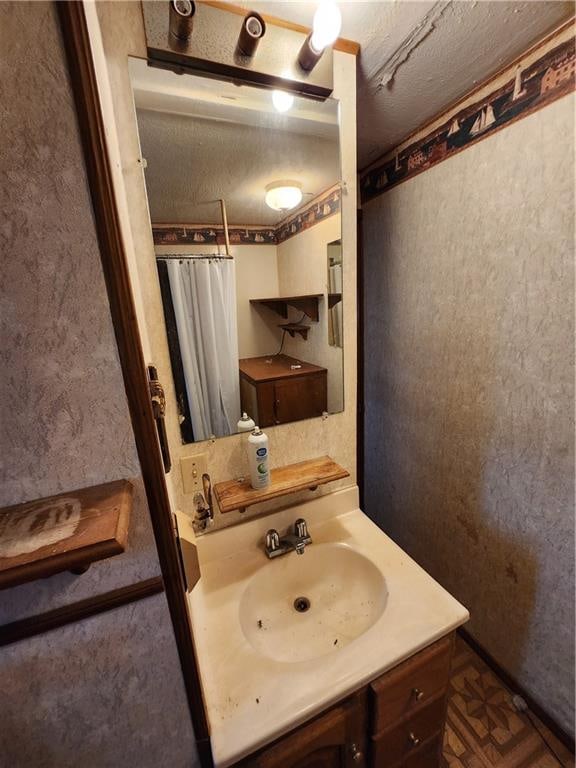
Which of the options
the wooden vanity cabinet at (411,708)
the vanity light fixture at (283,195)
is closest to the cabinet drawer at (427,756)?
the wooden vanity cabinet at (411,708)

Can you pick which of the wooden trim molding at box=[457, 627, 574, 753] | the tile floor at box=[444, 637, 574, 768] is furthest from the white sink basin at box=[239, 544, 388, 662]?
the wooden trim molding at box=[457, 627, 574, 753]

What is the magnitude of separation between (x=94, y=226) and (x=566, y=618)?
5.22 ft

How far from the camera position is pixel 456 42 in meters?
0.80

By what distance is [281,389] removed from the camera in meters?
0.96

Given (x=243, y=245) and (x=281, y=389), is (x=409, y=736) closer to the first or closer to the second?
(x=281, y=389)

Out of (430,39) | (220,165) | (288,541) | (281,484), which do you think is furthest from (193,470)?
(430,39)

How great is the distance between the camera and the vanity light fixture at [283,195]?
881 millimetres

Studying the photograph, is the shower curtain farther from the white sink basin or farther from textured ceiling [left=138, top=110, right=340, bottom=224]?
the white sink basin

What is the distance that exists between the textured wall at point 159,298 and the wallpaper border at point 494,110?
0.45m

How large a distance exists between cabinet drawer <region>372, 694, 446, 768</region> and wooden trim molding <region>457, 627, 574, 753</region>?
0.58 m

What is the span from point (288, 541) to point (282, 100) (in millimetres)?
1296

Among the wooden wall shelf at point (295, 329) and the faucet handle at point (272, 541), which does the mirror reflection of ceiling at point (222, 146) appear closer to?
the wooden wall shelf at point (295, 329)

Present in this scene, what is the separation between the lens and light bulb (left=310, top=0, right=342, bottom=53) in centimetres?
67

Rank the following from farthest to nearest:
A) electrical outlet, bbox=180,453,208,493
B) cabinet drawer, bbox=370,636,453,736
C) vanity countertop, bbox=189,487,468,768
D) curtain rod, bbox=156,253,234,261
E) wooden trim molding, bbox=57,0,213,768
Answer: electrical outlet, bbox=180,453,208,493, curtain rod, bbox=156,253,234,261, cabinet drawer, bbox=370,636,453,736, vanity countertop, bbox=189,487,468,768, wooden trim molding, bbox=57,0,213,768
